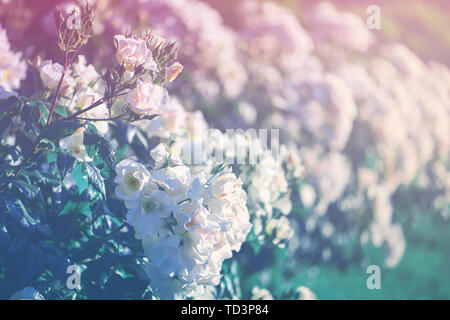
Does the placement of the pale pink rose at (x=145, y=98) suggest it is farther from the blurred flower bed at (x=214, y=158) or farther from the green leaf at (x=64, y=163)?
the green leaf at (x=64, y=163)

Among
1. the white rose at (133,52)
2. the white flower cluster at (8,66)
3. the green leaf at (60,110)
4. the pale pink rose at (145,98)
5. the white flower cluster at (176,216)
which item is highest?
the white flower cluster at (8,66)

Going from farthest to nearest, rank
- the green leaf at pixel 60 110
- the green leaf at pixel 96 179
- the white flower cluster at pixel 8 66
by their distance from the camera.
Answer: the white flower cluster at pixel 8 66, the green leaf at pixel 60 110, the green leaf at pixel 96 179

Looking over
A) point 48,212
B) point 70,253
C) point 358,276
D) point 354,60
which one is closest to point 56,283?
point 70,253

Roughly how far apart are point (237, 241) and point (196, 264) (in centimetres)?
16

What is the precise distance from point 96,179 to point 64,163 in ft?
0.30

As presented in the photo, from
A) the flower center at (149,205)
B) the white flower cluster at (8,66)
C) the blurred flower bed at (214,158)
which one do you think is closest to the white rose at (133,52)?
the blurred flower bed at (214,158)

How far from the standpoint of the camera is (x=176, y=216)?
1.13 meters

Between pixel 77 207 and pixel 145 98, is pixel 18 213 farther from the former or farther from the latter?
pixel 145 98

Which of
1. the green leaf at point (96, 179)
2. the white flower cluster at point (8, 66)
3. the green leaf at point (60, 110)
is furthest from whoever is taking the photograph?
the white flower cluster at point (8, 66)

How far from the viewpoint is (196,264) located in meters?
1.16

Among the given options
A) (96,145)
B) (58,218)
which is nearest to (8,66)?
(58,218)

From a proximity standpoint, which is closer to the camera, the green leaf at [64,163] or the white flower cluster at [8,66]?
the green leaf at [64,163]

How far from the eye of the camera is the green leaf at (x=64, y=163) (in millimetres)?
1146

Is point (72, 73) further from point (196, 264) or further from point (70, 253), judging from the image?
point (196, 264)
